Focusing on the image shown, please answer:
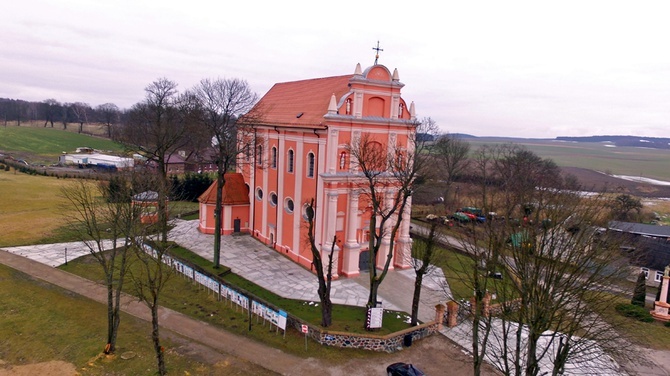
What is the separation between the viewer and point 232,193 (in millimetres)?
34125

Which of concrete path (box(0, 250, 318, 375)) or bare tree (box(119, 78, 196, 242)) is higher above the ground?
bare tree (box(119, 78, 196, 242))

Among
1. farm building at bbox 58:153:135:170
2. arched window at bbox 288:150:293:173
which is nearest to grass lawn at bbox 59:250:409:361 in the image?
arched window at bbox 288:150:293:173

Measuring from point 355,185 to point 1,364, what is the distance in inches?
725

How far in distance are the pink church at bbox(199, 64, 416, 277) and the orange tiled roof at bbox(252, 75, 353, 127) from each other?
0.10 m

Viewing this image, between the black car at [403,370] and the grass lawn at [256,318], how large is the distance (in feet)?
6.28

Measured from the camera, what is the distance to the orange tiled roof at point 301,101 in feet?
89.2

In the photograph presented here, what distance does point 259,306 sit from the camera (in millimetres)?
20297

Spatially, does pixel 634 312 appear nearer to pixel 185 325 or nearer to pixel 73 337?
pixel 185 325

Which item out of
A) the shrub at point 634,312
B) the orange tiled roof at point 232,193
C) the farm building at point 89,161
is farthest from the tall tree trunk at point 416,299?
the farm building at point 89,161

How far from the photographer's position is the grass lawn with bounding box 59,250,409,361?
61.0 ft

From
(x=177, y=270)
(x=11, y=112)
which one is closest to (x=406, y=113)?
(x=177, y=270)

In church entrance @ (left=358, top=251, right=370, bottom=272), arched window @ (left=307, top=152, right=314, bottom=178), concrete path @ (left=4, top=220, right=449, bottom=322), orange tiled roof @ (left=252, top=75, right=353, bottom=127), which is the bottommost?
concrete path @ (left=4, top=220, right=449, bottom=322)

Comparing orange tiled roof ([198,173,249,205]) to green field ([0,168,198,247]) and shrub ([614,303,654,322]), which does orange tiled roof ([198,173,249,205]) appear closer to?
green field ([0,168,198,247])

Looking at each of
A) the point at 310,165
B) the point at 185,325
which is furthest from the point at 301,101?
the point at 185,325
